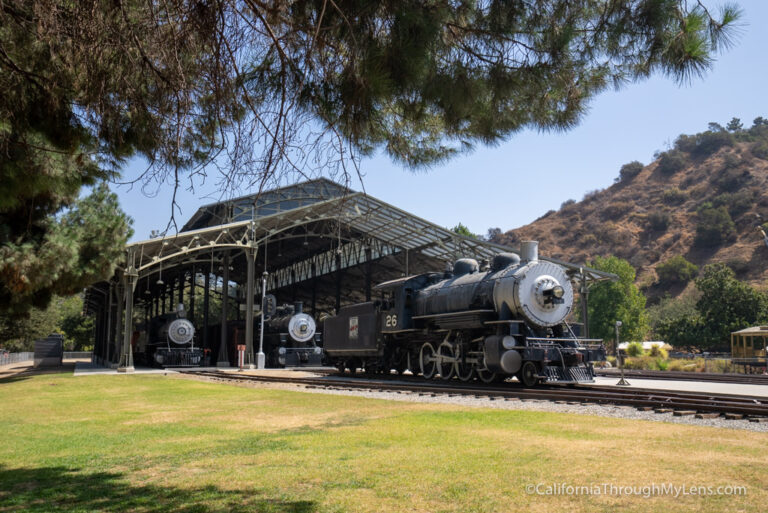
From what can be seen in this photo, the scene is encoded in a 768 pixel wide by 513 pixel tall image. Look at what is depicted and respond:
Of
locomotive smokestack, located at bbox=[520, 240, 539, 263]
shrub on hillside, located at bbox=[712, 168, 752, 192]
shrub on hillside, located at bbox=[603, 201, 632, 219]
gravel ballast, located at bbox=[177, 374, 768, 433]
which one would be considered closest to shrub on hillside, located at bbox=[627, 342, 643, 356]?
locomotive smokestack, located at bbox=[520, 240, 539, 263]

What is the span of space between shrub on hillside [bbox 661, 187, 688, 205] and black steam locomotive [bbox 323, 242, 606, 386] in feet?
321

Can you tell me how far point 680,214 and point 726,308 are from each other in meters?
55.8

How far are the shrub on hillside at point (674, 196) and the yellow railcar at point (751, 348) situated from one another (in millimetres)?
75545

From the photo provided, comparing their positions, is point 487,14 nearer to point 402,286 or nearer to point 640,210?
point 402,286

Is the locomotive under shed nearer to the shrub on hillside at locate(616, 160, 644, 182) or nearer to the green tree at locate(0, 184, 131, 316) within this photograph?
the green tree at locate(0, 184, 131, 316)

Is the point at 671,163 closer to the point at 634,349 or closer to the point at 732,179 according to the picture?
the point at 732,179

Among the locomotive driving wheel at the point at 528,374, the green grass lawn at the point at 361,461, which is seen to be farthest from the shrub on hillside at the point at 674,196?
the green grass lawn at the point at 361,461

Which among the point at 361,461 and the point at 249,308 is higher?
the point at 249,308

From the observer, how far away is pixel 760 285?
7244 cm

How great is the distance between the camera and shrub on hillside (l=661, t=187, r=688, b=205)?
339 feet

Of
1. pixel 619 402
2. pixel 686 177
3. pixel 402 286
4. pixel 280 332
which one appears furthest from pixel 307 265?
pixel 686 177

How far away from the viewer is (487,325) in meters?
15.9

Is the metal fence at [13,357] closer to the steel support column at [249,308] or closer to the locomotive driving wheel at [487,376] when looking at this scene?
the steel support column at [249,308]

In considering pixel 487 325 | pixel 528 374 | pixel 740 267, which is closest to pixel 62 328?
pixel 487 325
